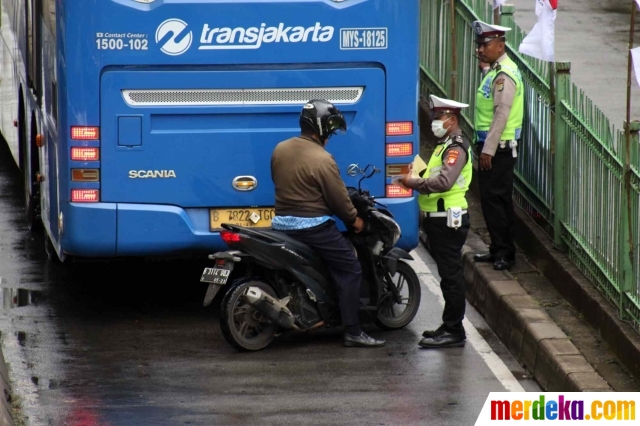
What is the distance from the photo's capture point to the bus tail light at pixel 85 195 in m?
10.1

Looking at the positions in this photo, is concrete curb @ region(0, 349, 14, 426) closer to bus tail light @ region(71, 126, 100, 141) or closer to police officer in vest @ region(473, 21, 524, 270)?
bus tail light @ region(71, 126, 100, 141)

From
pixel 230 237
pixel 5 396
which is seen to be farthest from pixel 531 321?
pixel 5 396

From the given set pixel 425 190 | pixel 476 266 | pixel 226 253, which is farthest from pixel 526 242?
pixel 226 253

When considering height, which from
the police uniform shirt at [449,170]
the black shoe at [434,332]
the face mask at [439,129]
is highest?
the face mask at [439,129]

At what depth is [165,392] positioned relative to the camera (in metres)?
8.98

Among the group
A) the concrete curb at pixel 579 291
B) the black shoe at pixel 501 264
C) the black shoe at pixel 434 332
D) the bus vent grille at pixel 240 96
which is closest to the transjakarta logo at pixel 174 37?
the bus vent grille at pixel 240 96

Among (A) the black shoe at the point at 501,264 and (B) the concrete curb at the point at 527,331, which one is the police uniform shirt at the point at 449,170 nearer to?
(B) the concrete curb at the point at 527,331

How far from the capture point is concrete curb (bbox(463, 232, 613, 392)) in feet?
28.8

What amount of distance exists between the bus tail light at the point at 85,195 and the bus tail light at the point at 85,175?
79mm

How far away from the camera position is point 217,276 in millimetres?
9664

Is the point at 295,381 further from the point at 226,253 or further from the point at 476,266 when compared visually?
the point at 476,266

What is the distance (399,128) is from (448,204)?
854 mm

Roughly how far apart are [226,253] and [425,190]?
1.45 m

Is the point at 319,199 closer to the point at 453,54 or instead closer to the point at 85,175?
the point at 85,175
